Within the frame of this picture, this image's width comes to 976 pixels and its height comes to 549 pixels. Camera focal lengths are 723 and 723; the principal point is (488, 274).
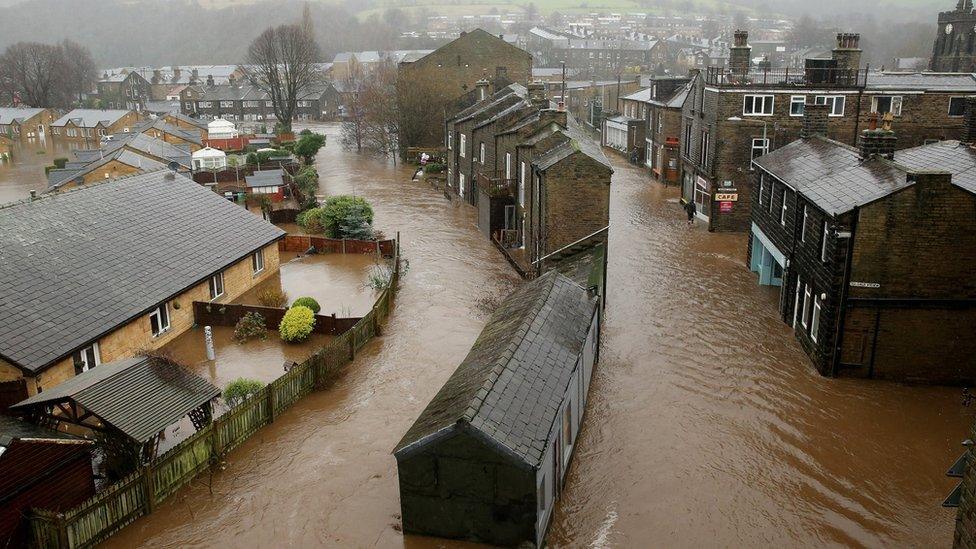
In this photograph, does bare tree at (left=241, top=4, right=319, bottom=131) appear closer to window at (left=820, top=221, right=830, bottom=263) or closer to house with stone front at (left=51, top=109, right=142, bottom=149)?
house with stone front at (left=51, top=109, right=142, bottom=149)

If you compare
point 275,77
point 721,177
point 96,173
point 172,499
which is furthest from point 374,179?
point 172,499

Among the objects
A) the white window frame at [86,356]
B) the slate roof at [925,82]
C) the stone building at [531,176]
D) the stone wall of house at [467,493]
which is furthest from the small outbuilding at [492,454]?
the slate roof at [925,82]

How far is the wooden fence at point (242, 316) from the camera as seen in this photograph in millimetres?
22031

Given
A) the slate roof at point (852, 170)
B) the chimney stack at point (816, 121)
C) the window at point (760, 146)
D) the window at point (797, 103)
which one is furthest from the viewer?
the window at point (760, 146)

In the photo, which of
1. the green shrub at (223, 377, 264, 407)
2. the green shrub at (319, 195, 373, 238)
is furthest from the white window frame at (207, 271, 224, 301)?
the green shrub at (319, 195, 373, 238)

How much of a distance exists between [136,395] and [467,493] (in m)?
7.07

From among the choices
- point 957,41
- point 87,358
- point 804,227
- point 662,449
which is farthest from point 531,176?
point 957,41

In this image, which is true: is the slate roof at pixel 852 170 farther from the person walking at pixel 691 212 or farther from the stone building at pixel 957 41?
the stone building at pixel 957 41

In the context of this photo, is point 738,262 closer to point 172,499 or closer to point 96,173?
point 172,499

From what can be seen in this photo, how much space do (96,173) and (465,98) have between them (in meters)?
24.8

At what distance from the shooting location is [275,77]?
266 ft

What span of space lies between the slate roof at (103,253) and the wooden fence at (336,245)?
15.0ft

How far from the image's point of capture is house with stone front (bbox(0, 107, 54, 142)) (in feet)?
289

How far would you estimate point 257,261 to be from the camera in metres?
27.4
